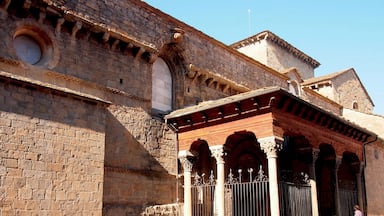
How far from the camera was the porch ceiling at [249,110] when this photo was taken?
10.7 metres

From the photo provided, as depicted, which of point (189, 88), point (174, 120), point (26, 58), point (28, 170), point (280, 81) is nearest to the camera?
point (28, 170)

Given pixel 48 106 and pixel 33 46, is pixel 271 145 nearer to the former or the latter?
pixel 48 106

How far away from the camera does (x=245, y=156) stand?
13.8 metres

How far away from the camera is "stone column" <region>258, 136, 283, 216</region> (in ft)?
33.5

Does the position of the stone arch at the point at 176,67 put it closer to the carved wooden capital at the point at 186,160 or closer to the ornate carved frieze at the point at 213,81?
the ornate carved frieze at the point at 213,81

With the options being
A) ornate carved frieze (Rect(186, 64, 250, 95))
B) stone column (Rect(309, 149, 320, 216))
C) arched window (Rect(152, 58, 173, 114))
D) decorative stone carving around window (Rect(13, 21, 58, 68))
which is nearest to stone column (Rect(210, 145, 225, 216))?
arched window (Rect(152, 58, 173, 114))

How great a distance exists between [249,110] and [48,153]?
5.04 m

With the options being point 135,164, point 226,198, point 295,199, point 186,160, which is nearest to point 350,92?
point 226,198

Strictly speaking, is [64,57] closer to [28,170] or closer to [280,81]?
[28,170]

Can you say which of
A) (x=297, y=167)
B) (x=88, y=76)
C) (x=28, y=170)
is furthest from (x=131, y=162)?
(x=297, y=167)

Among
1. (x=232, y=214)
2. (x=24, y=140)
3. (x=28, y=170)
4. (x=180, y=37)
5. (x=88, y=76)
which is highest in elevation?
(x=180, y=37)

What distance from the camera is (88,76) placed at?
10.7m

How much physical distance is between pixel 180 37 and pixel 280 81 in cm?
735

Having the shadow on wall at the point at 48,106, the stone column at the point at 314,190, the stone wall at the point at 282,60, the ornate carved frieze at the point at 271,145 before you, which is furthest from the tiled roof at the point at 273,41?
the shadow on wall at the point at 48,106
